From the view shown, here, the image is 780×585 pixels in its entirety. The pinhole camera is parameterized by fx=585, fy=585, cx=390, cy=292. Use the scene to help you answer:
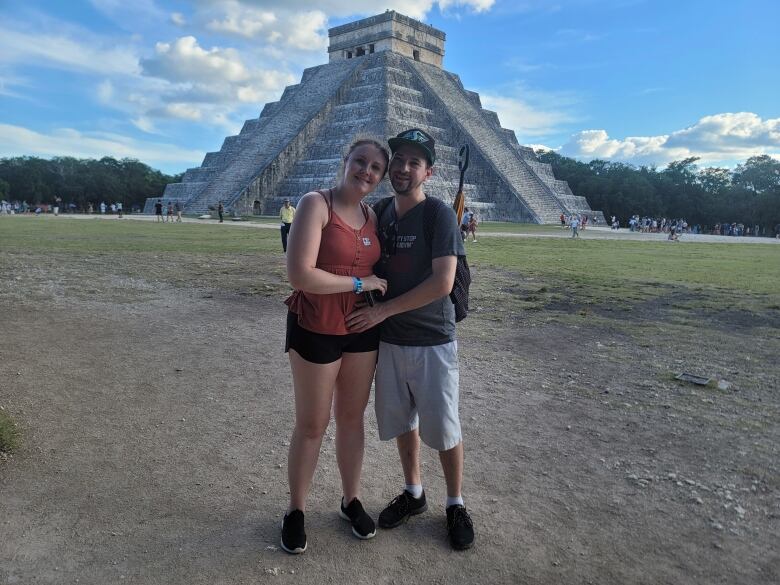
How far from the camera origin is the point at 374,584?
7.27 ft

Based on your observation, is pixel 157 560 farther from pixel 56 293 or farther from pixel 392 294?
pixel 56 293

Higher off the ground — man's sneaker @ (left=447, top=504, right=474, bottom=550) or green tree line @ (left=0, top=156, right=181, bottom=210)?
green tree line @ (left=0, top=156, right=181, bottom=210)

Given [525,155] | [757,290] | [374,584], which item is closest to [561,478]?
[374,584]

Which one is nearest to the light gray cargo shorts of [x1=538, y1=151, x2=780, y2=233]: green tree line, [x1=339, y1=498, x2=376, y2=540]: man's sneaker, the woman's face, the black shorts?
the black shorts

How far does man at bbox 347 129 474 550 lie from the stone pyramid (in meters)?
30.5

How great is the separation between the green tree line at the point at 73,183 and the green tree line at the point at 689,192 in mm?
45108

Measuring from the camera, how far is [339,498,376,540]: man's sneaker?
8.30ft

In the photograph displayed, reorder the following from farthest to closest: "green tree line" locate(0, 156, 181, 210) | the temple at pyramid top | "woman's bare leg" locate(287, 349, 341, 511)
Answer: "green tree line" locate(0, 156, 181, 210) < the temple at pyramid top < "woman's bare leg" locate(287, 349, 341, 511)

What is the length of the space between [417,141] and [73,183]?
67538mm

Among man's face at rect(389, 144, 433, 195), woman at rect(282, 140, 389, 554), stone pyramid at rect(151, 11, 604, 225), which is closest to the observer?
woman at rect(282, 140, 389, 554)

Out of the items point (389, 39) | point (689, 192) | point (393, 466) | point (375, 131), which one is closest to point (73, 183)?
point (389, 39)

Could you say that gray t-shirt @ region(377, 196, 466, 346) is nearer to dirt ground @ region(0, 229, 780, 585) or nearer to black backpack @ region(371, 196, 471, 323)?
black backpack @ region(371, 196, 471, 323)

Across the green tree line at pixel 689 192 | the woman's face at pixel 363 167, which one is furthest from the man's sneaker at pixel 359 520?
the green tree line at pixel 689 192

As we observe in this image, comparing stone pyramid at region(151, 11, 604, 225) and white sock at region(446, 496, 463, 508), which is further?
stone pyramid at region(151, 11, 604, 225)
